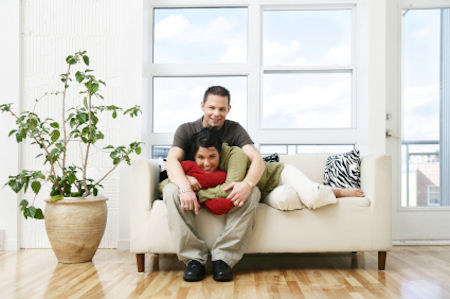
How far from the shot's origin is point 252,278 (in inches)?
85.4

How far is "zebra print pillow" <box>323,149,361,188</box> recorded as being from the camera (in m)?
2.59

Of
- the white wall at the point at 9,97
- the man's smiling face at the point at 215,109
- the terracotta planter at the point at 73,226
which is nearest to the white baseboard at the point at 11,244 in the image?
the white wall at the point at 9,97

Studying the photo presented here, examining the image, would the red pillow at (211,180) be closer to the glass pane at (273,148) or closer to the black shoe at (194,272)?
the black shoe at (194,272)

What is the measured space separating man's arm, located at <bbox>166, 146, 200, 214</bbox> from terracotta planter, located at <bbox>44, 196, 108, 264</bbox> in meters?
0.61

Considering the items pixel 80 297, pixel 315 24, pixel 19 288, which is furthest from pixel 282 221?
pixel 315 24

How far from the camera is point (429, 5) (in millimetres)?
3359

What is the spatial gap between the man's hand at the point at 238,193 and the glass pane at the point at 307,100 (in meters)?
1.26

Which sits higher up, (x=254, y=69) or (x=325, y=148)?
(x=254, y=69)

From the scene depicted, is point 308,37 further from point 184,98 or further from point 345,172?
point 345,172

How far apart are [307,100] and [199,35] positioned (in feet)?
3.28

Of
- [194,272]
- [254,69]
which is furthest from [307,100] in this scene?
[194,272]

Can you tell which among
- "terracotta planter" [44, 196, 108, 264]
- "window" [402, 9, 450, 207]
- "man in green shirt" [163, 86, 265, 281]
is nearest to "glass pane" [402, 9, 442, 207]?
"window" [402, 9, 450, 207]

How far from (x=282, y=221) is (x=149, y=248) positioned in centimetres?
72

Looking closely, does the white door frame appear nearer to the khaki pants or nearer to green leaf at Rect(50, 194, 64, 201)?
the khaki pants
